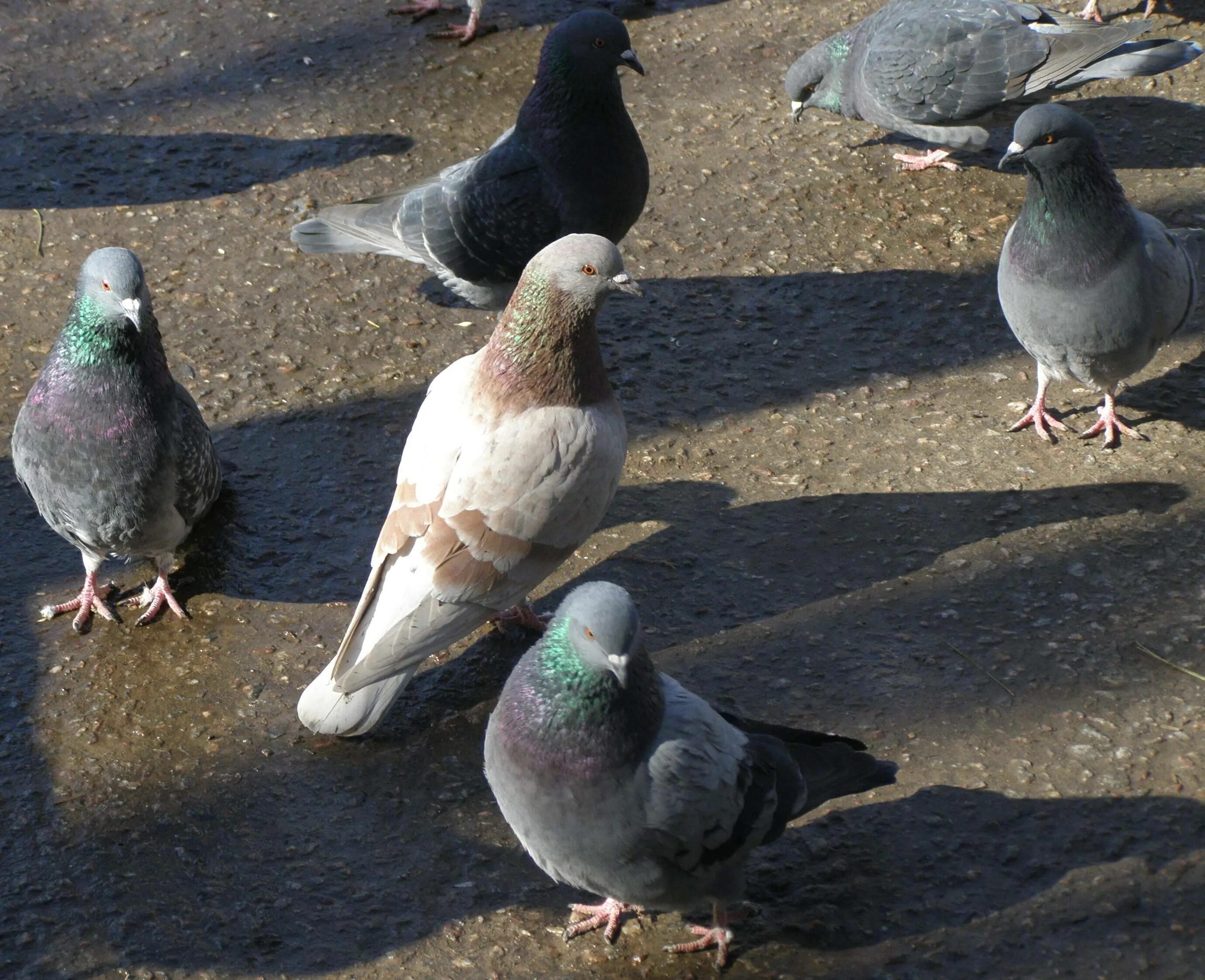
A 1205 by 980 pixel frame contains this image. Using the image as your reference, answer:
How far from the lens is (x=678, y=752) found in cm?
284

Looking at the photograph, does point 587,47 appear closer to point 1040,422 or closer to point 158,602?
point 1040,422

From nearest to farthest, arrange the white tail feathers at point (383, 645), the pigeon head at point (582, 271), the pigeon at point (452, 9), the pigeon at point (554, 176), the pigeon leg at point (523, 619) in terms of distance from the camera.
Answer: the white tail feathers at point (383, 645) < the pigeon head at point (582, 271) < the pigeon leg at point (523, 619) < the pigeon at point (554, 176) < the pigeon at point (452, 9)

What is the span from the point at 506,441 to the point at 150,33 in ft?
16.8

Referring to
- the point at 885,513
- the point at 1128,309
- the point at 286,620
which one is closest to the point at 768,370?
the point at 885,513

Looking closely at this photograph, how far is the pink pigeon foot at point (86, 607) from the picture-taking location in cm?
411

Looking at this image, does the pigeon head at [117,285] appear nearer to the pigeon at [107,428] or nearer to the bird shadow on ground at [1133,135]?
the pigeon at [107,428]

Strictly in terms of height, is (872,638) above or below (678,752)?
below

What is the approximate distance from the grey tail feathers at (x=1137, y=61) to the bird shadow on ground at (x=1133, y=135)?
0.34 metres

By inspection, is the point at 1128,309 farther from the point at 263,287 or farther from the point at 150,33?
the point at 150,33

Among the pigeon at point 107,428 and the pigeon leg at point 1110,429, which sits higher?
the pigeon at point 107,428

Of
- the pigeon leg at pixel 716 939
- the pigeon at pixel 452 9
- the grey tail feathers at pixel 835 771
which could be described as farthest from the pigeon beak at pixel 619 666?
the pigeon at pixel 452 9

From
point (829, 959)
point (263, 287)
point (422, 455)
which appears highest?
point (422, 455)

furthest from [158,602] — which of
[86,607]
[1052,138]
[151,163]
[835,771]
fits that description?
[1052,138]

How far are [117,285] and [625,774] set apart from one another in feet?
7.22
